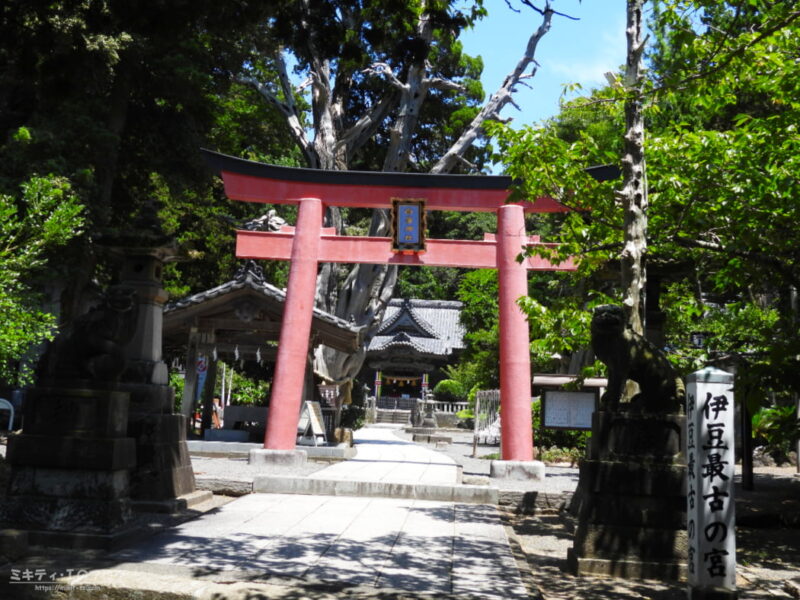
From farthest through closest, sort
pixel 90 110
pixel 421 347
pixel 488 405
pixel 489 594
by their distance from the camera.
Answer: pixel 421 347
pixel 488 405
pixel 90 110
pixel 489 594

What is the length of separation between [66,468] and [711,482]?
5215mm

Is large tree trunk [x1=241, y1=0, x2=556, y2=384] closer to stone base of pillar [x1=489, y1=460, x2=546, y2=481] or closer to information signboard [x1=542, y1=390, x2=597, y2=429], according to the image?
information signboard [x1=542, y1=390, x2=597, y2=429]

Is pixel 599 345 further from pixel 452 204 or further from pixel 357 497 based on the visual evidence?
pixel 452 204

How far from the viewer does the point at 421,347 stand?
133ft

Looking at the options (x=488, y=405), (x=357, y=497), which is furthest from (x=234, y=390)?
(x=357, y=497)

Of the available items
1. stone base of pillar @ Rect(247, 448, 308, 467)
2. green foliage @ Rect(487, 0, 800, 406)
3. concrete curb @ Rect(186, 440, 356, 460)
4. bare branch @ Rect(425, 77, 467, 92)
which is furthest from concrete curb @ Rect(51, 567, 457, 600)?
bare branch @ Rect(425, 77, 467, 92)

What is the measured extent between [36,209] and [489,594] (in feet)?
38.1

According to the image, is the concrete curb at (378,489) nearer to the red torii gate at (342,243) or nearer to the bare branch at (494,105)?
the red torii gate at (342,243)

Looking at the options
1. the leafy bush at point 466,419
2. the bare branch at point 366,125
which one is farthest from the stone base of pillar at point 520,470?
the leafy bush at point 466,419

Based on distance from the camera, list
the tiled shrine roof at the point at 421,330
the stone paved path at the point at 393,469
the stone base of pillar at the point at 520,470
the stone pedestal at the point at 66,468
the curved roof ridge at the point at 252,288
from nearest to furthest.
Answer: the stone pedestal at the point at 66,468 → the stone paved path at the point at 393,469 → the stone base of pillar at the point at 520,470 → the curved roof ridge at the point at 252,288 → the tiled shrine roof at the point at 421,330

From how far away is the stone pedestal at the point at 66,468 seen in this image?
593 cm

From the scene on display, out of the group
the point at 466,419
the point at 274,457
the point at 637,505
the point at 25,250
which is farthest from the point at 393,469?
the point at 466,419

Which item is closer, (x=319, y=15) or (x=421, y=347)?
(x=319, y=15)

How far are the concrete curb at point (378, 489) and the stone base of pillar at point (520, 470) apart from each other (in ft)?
5.68
